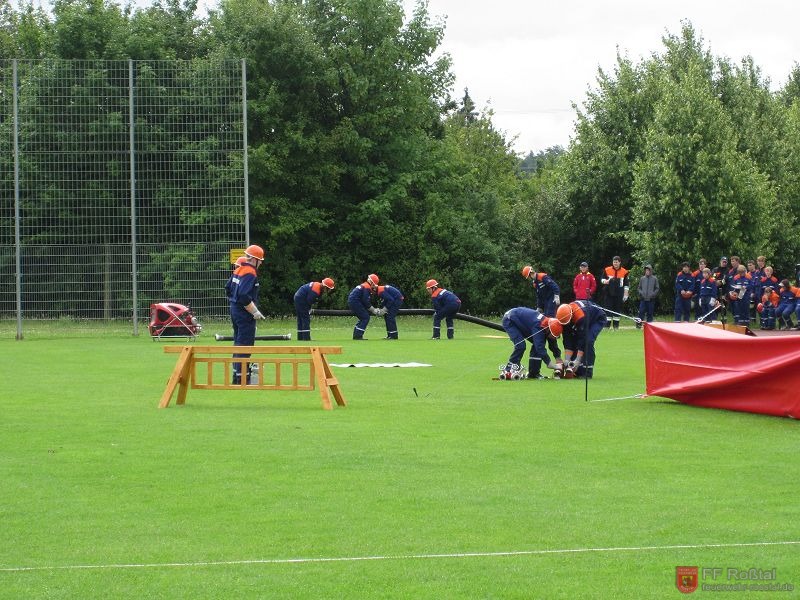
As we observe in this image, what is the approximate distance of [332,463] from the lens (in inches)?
464

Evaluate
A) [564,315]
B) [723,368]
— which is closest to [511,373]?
[564,315]

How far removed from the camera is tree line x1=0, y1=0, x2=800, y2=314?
158 feet

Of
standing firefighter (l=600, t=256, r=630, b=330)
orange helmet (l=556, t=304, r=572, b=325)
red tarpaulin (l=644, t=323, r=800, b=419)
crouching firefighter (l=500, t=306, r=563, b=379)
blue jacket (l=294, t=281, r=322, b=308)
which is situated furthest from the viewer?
standing firefighter (l=600, t=256, r=630, b=330)

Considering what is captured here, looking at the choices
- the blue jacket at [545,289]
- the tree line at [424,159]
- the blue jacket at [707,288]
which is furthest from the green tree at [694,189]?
the blue jacket at [545,289]

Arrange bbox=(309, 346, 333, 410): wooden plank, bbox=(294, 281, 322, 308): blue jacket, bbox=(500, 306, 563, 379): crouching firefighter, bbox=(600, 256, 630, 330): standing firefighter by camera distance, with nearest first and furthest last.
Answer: bbox=(309, 346, 333, 410): wooden plank
bbox=(500, 306, 563, 379): crouching firefighter
bbox=(294, 281, 322, 308): blue jacket
bbox=(600, 256, 630, 330): standing firefighter

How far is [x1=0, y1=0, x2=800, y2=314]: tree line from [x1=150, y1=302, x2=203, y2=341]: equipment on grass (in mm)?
14995

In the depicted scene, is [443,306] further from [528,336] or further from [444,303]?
[528,336]

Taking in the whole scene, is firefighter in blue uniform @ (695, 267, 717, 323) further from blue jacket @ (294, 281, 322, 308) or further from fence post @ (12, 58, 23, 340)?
fence post @ (12, 58, 23, 340)

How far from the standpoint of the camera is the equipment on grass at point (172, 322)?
109 feet

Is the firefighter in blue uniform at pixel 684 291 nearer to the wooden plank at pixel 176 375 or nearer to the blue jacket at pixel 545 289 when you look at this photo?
the blue jacket at pixel 545 289

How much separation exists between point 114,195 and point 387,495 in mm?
27336

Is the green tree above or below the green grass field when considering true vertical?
above

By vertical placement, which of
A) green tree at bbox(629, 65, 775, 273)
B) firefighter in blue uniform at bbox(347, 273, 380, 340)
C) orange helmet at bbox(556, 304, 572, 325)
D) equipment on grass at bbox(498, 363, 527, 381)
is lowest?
equipment on grass at bbox(498, 363, 527, 381)
